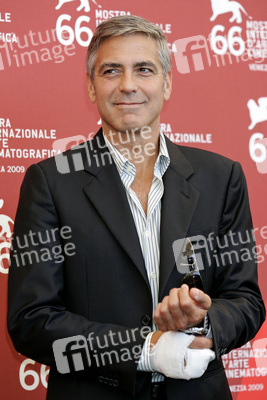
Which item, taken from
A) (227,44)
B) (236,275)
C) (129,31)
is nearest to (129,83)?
(129,31)

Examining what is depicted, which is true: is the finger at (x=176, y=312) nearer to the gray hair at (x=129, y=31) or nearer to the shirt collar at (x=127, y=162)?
the shirt collar at (x=127, y=162)

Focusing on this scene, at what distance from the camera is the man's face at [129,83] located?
5.31 ft

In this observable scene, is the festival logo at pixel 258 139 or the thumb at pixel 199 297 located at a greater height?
the festival logo at pixel 258 139

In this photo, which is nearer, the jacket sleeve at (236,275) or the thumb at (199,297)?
the thumb at (199,297)

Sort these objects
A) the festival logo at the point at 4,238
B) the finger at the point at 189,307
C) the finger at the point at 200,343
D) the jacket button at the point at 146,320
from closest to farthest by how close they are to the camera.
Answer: the finger at the point at 189,307 → the finger at the point at 200,343 → the jacket button at the point at 146,320 → the festival logo at the point at 4,238

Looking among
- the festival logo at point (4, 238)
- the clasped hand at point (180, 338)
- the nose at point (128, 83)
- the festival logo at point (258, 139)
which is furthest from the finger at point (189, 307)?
the festival logo at point (258, 139)

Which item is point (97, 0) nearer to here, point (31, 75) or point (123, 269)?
point (31, 75)

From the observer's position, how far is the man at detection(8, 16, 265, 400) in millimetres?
1362

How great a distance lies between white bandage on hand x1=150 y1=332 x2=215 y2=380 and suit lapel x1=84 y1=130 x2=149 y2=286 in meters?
0.18

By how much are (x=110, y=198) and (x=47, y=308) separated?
1.03ft

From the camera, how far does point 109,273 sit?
1.48 m

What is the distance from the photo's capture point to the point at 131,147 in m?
1.67

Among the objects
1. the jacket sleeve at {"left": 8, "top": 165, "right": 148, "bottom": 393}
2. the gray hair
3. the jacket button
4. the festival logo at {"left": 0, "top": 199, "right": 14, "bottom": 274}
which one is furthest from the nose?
the festival logo at {"left": 0, "top": 199, "right": 14, "bottom": 274}

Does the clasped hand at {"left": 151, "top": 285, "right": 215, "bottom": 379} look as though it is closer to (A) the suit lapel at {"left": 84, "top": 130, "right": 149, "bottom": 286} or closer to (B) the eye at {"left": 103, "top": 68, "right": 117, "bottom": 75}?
(A) the suit lapel at {"left": 84, "top": 130, "right": 149, "bottom": 286}
